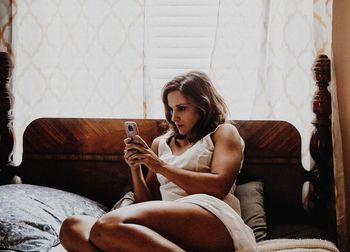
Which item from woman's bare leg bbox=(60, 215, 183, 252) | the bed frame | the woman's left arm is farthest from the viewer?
the bed frame

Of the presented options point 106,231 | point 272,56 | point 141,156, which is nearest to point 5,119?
point 141,156

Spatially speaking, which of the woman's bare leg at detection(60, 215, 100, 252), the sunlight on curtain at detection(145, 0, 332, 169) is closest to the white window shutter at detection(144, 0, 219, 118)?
the sunlight on curtain at detection(145, 0, 332, 169)

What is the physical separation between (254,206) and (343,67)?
32.7 inches

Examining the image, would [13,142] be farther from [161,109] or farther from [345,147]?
[345,147]

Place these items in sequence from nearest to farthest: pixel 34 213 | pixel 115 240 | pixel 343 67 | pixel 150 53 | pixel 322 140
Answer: pixel 115 240 → pixel 34 213 → pixel 322 140 → pixel 343 67 → pixel 150 53

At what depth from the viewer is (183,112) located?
1.88m

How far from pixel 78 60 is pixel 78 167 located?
54cm

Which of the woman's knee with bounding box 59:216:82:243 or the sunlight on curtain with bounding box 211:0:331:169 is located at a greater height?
the sunlight on curtain with bounding box 211:0:331:169

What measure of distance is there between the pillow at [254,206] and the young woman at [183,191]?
0.12 m

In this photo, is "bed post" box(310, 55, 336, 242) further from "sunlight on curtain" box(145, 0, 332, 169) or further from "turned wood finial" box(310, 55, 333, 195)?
"sunlight on curtain" box(145, 0, 332, 169)

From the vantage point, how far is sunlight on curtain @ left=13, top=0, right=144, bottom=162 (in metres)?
2.27

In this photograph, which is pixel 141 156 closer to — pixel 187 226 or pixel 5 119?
pixel 187 226

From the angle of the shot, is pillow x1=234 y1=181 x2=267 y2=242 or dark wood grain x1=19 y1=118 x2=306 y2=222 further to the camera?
dark wood grain x1=19 y1=118 x2=306 y2=222

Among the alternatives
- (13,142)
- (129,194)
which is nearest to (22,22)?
(13,142)
